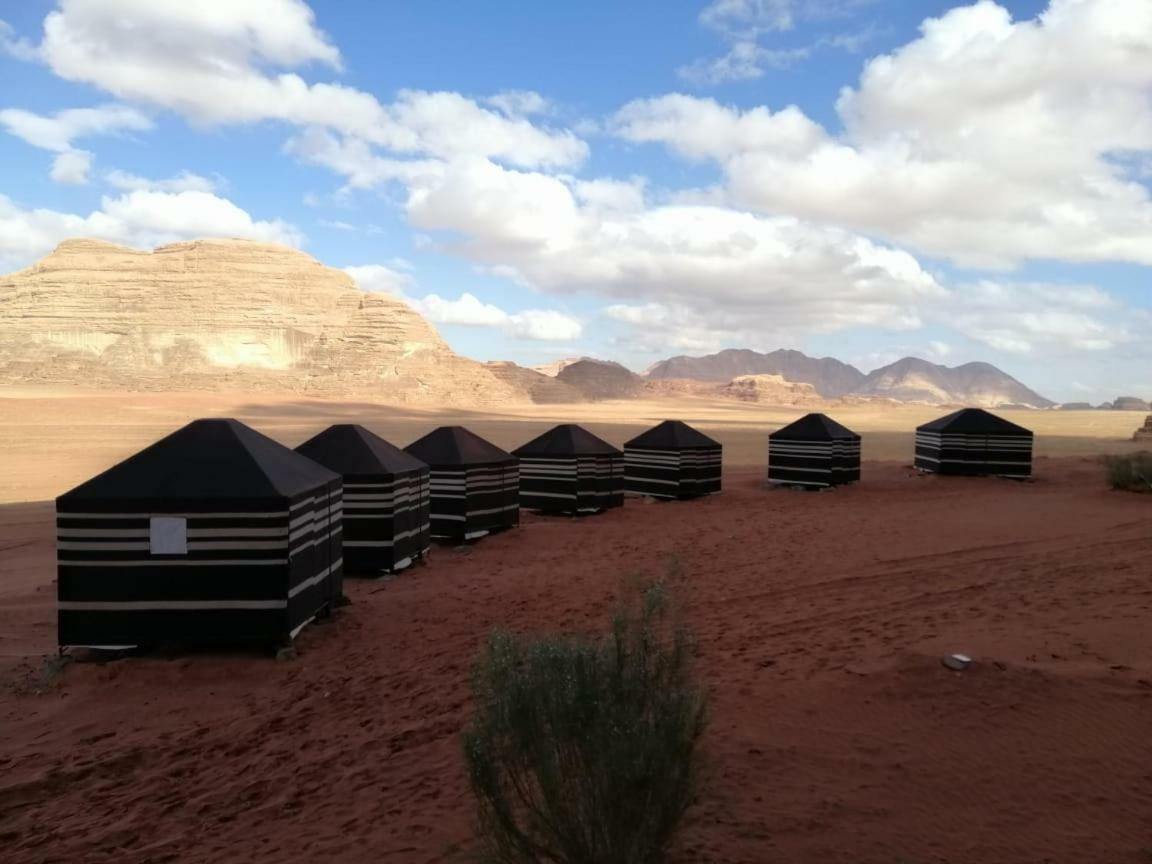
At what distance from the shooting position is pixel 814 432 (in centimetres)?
2311

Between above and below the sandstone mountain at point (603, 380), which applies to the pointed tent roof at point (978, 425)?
below

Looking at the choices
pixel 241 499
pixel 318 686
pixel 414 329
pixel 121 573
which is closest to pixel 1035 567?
pixel 318 686

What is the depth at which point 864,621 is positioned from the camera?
27.3ft

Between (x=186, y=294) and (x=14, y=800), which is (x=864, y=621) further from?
(x=186, y=294)

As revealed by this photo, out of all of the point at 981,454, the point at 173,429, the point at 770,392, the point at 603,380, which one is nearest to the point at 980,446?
the point at 981,454

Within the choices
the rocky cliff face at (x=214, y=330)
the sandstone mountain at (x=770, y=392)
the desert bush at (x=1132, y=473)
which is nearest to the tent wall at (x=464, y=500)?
the desert bush at (x=1132, y=473)

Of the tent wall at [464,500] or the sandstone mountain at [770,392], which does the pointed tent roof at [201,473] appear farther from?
the sandstone mountain at [770,392]

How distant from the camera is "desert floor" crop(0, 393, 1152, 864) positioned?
4.59 metres

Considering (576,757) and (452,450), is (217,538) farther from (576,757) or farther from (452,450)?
(452,450)

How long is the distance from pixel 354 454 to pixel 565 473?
7489mm

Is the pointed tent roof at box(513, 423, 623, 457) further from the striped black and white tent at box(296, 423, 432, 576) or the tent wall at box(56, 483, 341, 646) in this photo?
the tent wall at box(56, 483, 341, 646)

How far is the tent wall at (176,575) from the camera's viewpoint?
784cm

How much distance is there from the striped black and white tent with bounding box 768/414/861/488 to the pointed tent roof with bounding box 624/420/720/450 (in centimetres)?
248

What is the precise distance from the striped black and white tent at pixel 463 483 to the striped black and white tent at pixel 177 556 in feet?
22.4
